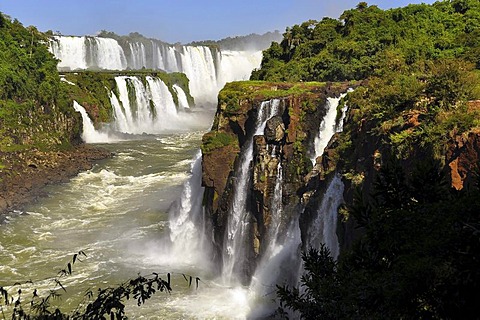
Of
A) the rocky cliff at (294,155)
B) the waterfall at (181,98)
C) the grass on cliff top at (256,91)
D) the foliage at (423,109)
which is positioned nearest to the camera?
the foliage at (423,109)

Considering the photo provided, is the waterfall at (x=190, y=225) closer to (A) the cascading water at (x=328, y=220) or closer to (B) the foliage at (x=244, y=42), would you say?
(A) the cascading water at (x=328, y=220)

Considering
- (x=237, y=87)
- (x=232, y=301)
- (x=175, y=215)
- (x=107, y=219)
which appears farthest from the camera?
(x=107, y=219)

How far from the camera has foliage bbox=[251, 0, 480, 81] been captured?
22.2m

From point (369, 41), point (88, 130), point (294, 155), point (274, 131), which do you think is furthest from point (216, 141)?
point (88, 130)

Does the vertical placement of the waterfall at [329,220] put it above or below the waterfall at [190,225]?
above

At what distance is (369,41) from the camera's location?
1083 inches

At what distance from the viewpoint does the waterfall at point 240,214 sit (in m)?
20.0

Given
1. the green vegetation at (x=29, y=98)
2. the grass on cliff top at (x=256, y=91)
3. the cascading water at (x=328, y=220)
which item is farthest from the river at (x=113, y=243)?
the grass on cliff top at (x=256, y=91)

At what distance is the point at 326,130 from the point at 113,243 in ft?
43.1

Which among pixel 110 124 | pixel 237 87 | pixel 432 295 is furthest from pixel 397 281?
pixel 110 124

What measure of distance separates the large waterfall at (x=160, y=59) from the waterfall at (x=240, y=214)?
4957cm

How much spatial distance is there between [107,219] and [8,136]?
1356 centimetres

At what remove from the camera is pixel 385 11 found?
30.7 m

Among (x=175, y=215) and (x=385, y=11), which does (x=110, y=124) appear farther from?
(x=385, y=11)
